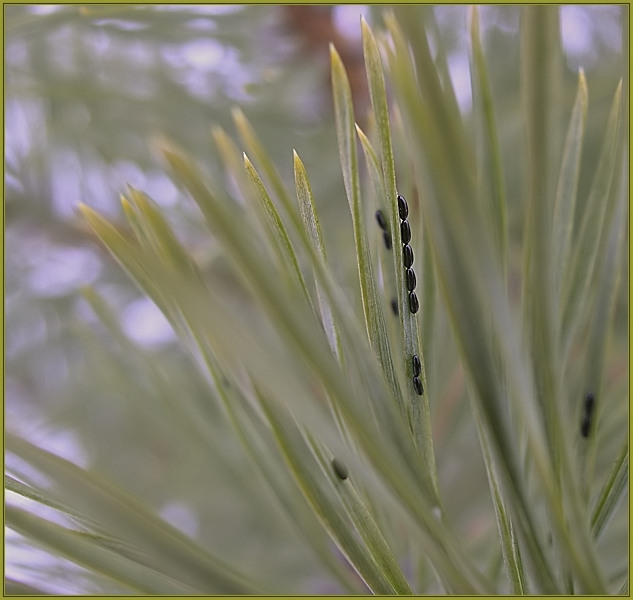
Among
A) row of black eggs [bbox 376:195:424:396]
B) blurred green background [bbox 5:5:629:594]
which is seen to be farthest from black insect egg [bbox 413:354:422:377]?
blurred green background [bbox 5:5:629:594]

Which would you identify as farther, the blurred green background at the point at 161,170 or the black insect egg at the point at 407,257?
the blurred green background at the point at 161,170

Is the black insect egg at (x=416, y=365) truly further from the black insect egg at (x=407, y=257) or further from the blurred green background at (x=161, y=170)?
the blurred green background at (x=161, y=170)

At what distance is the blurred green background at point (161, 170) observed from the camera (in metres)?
0.49

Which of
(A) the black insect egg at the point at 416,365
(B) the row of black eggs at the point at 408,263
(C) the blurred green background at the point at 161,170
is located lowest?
(A) the black insect egg at the point at 416,365

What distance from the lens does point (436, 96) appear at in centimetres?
12

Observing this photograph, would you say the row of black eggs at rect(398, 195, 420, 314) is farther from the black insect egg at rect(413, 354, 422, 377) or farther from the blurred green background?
the blurred green background

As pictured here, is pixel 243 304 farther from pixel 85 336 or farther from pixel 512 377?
pixel 512 377

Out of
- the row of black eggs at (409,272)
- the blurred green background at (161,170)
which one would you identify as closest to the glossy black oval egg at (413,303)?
the row of black eggs at (409,272)

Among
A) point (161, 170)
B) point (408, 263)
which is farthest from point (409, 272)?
point (161, 170)

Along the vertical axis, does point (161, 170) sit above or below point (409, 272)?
above

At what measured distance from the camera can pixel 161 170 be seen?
0.59 m

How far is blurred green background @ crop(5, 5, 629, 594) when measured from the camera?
0.49 metres

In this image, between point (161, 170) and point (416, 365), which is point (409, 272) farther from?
point (161, 170)

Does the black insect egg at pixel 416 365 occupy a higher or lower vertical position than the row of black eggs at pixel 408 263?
lower
